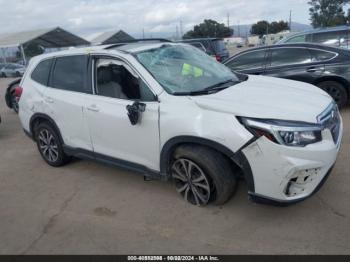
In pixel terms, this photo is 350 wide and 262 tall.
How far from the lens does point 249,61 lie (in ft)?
26.3

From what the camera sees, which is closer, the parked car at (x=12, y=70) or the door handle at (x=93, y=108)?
the door handle at (x=93, y=108)

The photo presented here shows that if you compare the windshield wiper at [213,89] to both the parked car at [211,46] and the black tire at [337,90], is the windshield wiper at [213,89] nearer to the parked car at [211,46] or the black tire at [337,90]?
the black tire at [337,90]

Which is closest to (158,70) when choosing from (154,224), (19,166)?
(154,224)

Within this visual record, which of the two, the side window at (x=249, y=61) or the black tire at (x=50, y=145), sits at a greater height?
the side window at (x=249, y=61)

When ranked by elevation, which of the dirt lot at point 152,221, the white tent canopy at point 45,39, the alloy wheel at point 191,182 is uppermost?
the white tent canopy at point 45,39

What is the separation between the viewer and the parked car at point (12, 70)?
30234 mm

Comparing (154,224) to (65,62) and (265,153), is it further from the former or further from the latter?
(65,62)

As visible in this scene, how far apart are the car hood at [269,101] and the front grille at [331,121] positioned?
0.05 meters

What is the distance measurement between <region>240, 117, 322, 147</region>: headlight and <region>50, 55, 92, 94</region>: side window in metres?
2.24

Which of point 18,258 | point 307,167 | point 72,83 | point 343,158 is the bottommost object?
point 18,258

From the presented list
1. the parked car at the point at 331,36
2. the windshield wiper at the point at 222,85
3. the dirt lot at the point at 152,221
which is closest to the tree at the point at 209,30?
the parked car at the point at 331,36

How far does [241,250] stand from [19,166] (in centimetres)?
411

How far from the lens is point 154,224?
12.1 feet

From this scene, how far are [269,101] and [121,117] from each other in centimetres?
161
